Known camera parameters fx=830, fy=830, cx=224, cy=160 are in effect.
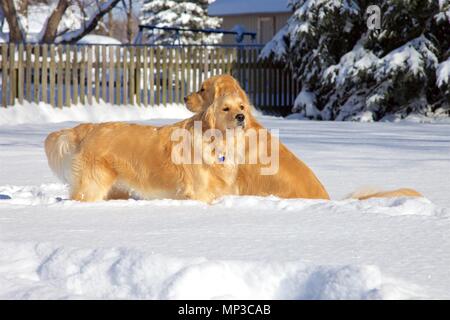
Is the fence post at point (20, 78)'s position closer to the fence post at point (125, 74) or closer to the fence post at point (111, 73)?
the fence post at point (111, 73)

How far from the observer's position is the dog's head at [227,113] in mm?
6152

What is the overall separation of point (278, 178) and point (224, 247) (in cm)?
185

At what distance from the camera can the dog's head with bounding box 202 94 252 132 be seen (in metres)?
6.15

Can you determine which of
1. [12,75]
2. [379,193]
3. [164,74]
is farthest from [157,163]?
[164,74]

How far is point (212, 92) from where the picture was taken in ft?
20.4

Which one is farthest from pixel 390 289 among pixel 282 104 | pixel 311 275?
pixel 282 104

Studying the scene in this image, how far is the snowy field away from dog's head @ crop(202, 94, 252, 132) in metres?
0.58

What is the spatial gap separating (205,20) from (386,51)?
26.1m

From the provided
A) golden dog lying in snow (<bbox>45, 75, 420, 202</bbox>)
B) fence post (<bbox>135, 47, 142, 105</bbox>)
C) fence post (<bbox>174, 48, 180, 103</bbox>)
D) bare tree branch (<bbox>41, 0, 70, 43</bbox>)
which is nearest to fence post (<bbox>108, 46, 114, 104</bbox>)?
fence post (<bbox>135, 47, 142, 105</bbox>)

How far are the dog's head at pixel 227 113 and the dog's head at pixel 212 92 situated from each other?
0.03 metres

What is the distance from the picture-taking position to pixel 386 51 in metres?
18.5

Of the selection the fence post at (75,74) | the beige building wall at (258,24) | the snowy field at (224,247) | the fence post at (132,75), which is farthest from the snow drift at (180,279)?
the beige building wall at (258,24)

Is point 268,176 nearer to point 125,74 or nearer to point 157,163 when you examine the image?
point 157,163

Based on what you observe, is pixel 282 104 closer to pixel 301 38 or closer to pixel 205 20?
pixel 301 38
